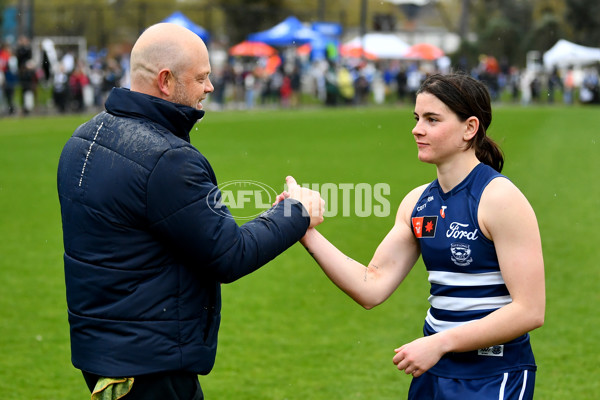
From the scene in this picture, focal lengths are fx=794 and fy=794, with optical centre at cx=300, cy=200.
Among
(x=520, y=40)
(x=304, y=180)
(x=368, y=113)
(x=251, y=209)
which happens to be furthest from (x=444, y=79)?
(x=520, y=40)

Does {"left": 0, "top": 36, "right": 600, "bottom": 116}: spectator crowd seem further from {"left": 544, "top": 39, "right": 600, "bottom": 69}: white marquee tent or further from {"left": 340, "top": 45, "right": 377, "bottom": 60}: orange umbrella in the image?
{"left": 544, "top": 39, "right": 600, "bottom": 69}: white marquee tent

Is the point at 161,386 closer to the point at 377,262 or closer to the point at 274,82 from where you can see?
the point at 377,262

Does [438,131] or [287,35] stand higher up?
[438,131]

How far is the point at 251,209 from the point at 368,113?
2171 centimetres

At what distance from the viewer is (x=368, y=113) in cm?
3269

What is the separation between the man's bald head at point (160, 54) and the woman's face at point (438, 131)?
2.97 ft

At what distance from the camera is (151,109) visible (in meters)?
2.83

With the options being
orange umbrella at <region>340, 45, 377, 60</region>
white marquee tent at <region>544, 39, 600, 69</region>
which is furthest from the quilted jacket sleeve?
orange umbrella at <region>340, 45, 377, 60</region>

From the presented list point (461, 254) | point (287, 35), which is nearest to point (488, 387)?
point (461, 254)

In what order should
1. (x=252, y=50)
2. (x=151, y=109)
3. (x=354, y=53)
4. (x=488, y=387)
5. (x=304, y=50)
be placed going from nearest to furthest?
(x=151, y=109)
(x=488, y=387)
(x=252, y=50)
(x=304, y=50)
(x=354, y=53)

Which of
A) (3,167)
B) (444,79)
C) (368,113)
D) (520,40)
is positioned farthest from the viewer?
(520,40)

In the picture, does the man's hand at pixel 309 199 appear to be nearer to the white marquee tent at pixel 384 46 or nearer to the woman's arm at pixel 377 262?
the woman's arm at pixel 377 262

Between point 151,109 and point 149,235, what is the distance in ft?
1.48

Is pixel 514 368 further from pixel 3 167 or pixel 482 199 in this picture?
pixel 3 167
